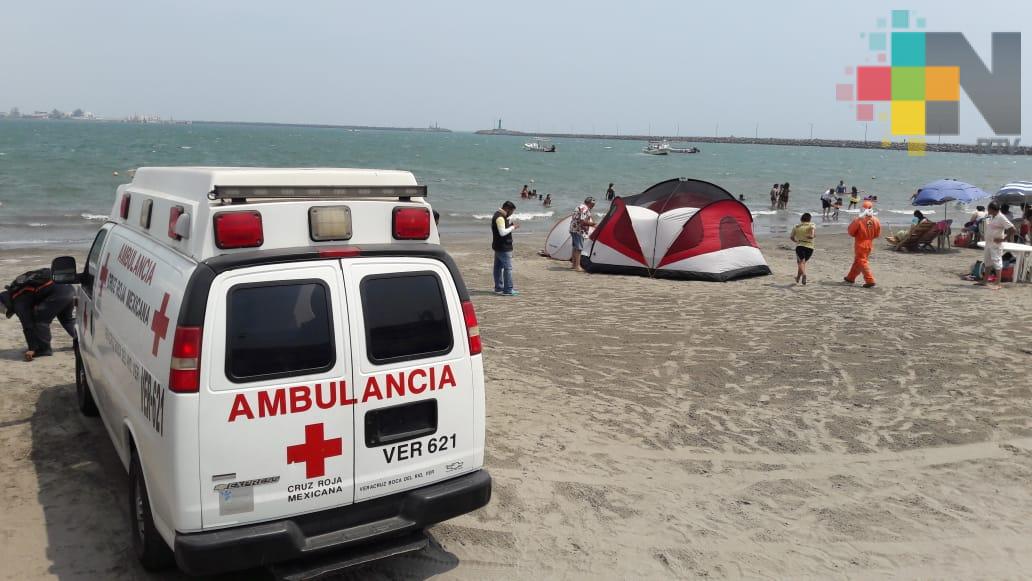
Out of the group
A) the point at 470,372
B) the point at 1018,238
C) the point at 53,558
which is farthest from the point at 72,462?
the point at 1018,238

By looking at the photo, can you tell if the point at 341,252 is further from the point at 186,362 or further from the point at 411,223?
the point at 186,362

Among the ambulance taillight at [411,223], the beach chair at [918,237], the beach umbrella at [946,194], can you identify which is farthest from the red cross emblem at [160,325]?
the beach umbrella at [946,194]

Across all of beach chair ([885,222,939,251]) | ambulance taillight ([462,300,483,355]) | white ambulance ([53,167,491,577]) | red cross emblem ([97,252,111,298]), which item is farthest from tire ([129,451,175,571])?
beach chair ([885,222,939,251])

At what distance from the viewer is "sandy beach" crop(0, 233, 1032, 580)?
491cm

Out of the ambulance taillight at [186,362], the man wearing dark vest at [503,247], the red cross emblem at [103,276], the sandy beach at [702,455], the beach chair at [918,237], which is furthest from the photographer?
the beach chair at [918,237]

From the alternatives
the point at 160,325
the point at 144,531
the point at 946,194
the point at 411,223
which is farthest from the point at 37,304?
the point at 946,194

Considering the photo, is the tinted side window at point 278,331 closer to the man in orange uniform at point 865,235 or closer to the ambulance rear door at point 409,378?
the ambulance rear door at point 409,378

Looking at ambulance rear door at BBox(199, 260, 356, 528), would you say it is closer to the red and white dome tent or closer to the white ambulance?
the white ambulance

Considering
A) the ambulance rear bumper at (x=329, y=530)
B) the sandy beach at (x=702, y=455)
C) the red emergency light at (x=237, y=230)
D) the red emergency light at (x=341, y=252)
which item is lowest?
the sandy beach at (x=702, y=455)

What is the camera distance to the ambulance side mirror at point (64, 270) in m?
5.88

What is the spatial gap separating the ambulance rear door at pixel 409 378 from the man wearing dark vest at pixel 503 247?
330 inches

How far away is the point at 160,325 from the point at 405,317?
4.05ft

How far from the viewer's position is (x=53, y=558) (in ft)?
15.4

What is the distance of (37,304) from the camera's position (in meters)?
8.44
